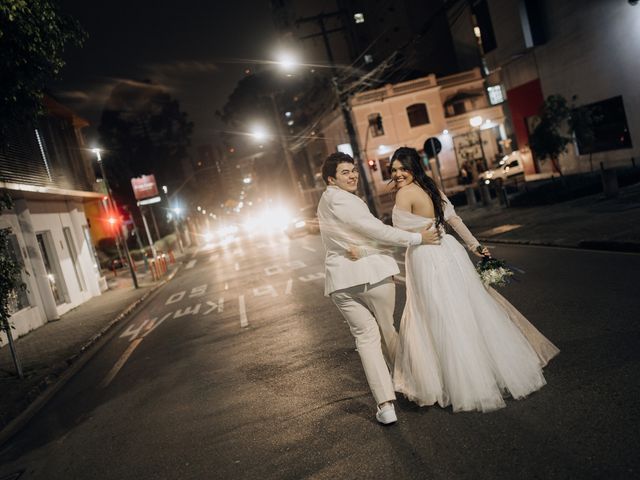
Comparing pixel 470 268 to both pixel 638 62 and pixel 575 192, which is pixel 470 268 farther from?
pixel 638 62

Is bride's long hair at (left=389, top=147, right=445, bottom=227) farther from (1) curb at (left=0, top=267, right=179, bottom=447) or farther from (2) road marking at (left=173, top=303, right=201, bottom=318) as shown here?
(2) road marking at (left=173, top=303, right=201, bottom=318)

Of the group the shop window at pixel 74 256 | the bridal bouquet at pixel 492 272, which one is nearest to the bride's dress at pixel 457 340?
the bridal bouquet at pixel 492 272

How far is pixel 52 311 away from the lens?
17.5 m

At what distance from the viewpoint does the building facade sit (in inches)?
674

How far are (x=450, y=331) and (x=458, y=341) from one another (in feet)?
0.32

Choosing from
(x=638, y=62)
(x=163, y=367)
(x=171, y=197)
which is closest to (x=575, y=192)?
(x=638, y=62)

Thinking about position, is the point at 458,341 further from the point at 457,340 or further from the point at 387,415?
the point at 387,415

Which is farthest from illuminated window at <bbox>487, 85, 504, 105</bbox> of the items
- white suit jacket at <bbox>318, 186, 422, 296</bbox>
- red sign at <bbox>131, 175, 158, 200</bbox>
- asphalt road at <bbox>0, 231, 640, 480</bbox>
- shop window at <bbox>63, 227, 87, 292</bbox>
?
white suit jacket at <bbox>318, 186, 422, 296</bbox>

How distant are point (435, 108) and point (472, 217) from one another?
2795 centimetres

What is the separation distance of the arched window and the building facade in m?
26.8

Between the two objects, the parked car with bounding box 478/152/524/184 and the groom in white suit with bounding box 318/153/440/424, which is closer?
the groom in white suit with bounding box 318/153/440/424

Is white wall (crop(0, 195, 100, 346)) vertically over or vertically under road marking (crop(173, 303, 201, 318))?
over

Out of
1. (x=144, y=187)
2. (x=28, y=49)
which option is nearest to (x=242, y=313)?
(x=28, y=49)

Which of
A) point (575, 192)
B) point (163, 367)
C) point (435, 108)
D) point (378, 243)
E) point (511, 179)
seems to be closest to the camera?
point (378, 243)
